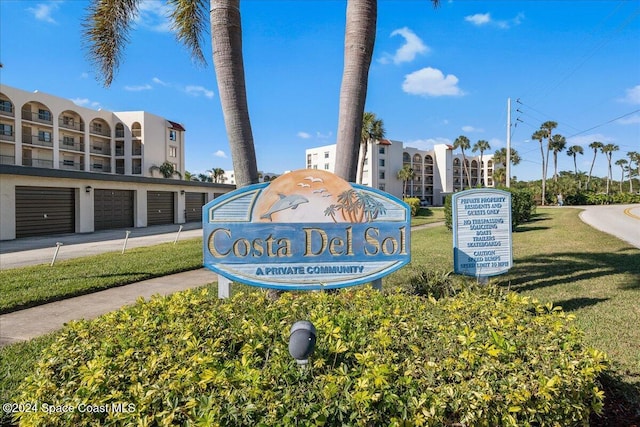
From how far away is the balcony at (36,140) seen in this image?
3915cm

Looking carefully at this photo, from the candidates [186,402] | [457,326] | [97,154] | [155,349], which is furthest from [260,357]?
[97,154]

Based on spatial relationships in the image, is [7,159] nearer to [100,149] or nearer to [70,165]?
[70,165]

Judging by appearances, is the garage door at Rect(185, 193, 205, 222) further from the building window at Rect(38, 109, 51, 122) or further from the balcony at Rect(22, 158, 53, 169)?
the building window at Rect(38, 109, 51, 122)

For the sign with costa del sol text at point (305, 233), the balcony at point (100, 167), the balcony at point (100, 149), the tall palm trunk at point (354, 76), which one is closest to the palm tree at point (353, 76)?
the tall palm trunk at point (354, 76)

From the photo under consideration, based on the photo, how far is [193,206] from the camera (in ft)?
108

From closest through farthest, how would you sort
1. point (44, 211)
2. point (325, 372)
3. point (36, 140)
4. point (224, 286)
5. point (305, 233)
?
1. point (325, 372)
2. point (305, 233)
3. point (224, 286)
4. point (44, 211)
5. point (36, 140)

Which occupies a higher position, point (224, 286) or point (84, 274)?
point (224, 286)

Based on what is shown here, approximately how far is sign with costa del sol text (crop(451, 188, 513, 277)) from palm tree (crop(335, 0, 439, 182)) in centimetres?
196

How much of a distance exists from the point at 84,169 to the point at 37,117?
7.43 m

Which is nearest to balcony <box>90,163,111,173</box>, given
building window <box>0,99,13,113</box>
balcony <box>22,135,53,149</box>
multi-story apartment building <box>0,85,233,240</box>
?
multi-story apartment building <box>0,85,233,240</box>

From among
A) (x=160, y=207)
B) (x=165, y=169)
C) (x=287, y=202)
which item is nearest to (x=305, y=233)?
(x=287, y=202)

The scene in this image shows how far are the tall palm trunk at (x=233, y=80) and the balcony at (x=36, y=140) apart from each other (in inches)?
1792

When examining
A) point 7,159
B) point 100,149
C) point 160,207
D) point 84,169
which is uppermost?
point 100,149

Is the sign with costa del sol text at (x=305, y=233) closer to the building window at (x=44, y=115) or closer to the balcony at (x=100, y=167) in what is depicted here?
the building window at (x=44, y=115)
